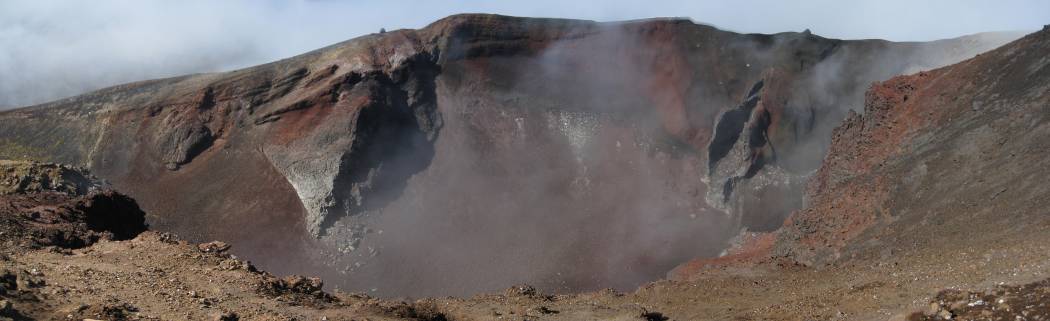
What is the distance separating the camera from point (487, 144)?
44.5 metres

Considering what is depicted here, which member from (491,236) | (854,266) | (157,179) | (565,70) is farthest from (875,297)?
(157,179)

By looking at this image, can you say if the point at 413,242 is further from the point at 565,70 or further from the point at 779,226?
the point at 779,226

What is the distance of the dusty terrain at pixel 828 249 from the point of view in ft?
56.5

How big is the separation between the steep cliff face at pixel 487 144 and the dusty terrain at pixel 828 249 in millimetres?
763

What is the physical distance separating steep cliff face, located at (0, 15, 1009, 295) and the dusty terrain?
2.50ft

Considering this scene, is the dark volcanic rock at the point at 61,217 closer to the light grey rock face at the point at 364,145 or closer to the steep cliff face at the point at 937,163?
the light grey rock face at the point at 364,145

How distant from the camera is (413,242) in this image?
39.8 meters

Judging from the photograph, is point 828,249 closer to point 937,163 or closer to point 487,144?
point 937,163

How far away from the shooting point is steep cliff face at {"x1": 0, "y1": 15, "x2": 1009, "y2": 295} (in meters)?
39.0

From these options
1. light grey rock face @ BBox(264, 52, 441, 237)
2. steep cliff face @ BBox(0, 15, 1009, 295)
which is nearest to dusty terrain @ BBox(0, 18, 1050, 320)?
steep cliff face @ BBox(0, 15, 1009, 295)

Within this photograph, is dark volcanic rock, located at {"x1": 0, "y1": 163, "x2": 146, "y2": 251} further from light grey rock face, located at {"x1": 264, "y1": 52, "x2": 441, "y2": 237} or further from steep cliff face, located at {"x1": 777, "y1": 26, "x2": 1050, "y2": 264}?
steep cliff face, located at {"x1": 777, "y1": 26, "x2": 1050, "y2": 264}

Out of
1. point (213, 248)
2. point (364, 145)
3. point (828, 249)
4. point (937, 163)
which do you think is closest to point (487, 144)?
point (364, 145)

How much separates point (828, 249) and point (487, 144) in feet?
61.9

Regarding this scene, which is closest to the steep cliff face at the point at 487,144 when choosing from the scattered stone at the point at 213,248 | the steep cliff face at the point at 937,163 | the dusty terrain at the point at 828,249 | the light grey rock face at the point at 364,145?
the light grey rock face at the point at 364,145
